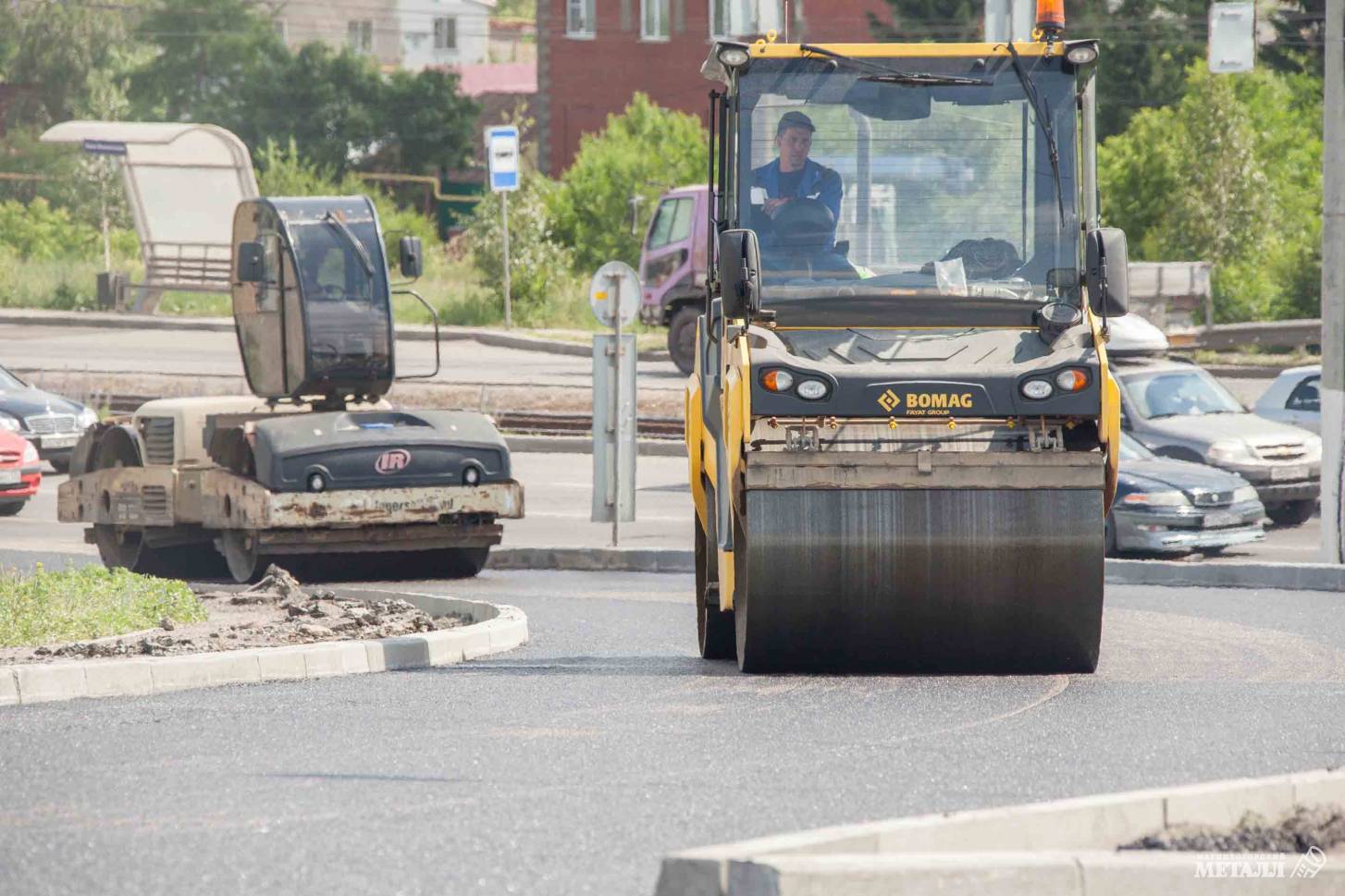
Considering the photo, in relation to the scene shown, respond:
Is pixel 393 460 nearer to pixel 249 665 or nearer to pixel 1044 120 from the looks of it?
pixel 249 665

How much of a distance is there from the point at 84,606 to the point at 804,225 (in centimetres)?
488

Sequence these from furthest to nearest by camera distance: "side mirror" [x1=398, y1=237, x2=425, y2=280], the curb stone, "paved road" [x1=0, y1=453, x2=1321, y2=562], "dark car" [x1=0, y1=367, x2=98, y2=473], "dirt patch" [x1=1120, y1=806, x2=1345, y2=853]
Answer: "dark car" [x1=0, y1=367, x2=98, y2=473]
"paved road" [x1=0, y1=453, x2=1321, y2=562]
"side mirror" [x1=398, y1=237, x2=425, y2=280]
the curb stone
"dirt patch" [x1=1120, y1=806, x2=1345, y2=853]

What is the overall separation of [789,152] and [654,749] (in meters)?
3.50

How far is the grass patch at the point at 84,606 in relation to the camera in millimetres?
12180

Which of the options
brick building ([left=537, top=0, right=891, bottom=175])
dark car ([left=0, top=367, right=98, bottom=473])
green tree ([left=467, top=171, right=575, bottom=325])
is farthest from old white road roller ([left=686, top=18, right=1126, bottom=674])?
brick building ([left=537, top=0, right=891, bottom=175])

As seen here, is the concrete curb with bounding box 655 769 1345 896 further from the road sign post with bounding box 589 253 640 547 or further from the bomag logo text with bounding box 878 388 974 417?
the road sign post with bounding box 589 253 640 547

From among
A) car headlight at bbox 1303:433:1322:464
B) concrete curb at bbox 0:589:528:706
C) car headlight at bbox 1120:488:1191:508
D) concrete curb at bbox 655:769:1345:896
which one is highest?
concrete curb at bbox 655:769:1345:896

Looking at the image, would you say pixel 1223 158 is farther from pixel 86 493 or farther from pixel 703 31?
pixel 86 493

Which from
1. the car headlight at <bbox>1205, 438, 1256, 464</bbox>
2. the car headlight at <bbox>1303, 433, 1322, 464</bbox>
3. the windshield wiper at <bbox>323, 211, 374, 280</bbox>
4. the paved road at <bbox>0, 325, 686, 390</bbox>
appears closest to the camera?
the windshield wiper at <bbox>323, 211, 374, 280</bbox>

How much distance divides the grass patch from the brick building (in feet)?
164

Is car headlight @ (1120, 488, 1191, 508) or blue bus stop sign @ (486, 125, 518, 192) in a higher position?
blue bus stop sign @ (486, 125, 518, 192)

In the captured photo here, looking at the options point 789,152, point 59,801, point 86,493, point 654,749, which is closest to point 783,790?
point 654,749

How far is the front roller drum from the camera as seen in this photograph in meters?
10.2

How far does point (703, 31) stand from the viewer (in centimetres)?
6394
